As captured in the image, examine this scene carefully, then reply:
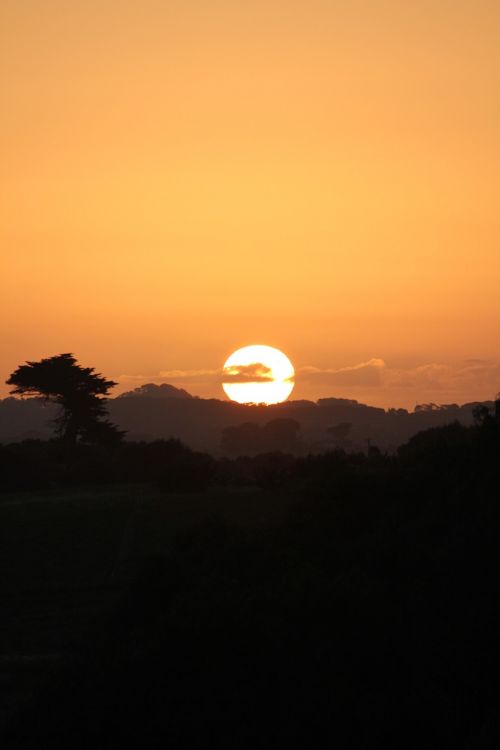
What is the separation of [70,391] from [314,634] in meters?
60.6

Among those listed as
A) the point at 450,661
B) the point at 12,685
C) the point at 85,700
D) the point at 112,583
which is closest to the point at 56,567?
the point at 112,583

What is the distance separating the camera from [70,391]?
80.8 metres

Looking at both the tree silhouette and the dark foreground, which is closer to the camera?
the dark foreground

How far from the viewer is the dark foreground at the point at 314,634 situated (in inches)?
784

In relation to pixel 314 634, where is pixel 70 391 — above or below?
above

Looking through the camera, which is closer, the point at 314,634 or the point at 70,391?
the point at 314,634

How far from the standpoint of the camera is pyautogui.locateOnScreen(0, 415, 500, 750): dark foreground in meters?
19.9

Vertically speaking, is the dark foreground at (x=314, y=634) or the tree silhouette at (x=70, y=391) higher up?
the tree silhouette at (x=70, y=391)

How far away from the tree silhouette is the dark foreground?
50.4m

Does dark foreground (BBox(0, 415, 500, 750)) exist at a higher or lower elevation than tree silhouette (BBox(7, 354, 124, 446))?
lower

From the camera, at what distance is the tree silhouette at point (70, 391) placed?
80.6 m

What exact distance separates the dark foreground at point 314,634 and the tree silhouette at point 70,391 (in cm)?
5044

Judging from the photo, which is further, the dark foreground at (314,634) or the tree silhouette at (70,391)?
the tree silhouette at (70,391)

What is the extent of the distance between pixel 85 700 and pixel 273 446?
147 metres
